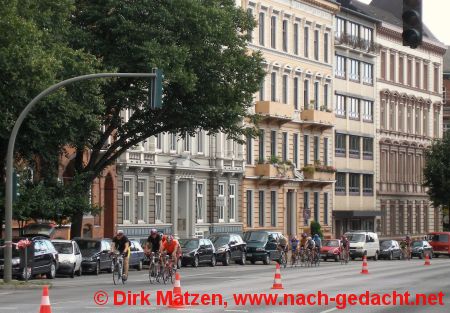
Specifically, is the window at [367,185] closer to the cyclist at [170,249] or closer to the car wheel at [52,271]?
the car wheel at [52,271]

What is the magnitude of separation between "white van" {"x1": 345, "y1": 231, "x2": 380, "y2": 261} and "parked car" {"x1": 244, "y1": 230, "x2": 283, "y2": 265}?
9.27m

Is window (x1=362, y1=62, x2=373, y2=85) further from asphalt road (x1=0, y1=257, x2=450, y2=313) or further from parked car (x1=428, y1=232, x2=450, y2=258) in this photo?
asphalt road (x1=0, y1=257, x2=450, y2=313)

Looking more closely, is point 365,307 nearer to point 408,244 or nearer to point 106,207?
point 106,207

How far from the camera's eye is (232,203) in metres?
78.3

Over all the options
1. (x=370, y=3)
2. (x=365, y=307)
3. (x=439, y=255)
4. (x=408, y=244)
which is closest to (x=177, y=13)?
(x=365, y=307)

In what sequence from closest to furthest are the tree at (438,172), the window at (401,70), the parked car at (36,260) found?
the parked car at (36,260)
the tree at (438,172)
the window at (401,70)

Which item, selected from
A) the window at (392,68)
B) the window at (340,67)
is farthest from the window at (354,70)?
the window at (392,68)

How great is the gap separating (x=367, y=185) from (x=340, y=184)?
473cm

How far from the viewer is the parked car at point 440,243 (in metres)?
83.8

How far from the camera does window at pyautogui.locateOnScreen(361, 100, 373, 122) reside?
96625 millimetres

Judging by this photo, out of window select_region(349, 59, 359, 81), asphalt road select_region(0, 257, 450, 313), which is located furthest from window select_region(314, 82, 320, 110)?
asphalt road select_region(0, 257, 450, 313)

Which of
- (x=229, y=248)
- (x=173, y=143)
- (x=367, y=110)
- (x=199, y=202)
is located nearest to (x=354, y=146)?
(x=367, y=110)

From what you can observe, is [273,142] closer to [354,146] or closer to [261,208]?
[261,208]

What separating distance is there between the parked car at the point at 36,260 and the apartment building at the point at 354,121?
4953 cm
